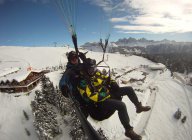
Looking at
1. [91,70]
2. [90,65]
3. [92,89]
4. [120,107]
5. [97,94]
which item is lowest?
[120,107]

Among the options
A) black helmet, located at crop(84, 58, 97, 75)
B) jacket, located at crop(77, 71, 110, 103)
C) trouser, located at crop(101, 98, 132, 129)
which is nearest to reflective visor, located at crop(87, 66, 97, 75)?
black helmet, located at crop(84, 58, 97, 75)

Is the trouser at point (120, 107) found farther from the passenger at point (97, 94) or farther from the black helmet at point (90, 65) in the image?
the black helmet at point (90, 65)

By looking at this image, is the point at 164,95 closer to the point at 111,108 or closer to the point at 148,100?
the point at 148,100

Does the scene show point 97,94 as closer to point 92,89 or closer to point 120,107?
point 92,89

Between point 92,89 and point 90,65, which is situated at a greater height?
point 90,65

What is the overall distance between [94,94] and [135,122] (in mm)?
28185

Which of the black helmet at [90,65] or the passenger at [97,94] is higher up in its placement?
the black helmet at [90,65]

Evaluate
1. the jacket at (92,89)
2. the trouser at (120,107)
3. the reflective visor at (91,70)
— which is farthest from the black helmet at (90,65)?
the trouser at (120,107)

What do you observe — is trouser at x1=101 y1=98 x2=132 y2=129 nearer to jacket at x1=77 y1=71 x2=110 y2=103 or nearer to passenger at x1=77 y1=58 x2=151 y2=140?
passenger at x1=77 y1=58 x2=151 y2=140

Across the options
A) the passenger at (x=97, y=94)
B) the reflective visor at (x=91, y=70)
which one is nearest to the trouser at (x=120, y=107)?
the passenger at (x=97, y=94)

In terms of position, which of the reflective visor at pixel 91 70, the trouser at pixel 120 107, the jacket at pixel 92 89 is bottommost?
the trouser at pixel 120 107

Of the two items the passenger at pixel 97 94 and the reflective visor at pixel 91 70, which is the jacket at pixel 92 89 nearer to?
the passenger at pixel 97 94

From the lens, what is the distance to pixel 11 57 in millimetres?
102062

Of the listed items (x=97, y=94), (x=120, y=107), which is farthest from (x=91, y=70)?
(x=120, y=107)
